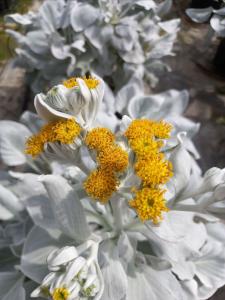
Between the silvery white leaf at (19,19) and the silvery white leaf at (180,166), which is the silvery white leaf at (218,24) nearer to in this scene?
the silvery white leaf at (19,19)

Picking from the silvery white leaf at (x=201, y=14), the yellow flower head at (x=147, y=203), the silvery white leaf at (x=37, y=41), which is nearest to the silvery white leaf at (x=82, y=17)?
the silvery white leaf at (x=37, y=41)

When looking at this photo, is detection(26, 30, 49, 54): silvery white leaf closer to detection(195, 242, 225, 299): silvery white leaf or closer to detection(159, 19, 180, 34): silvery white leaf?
detection(159, 19, 180, 34): silvery white leaf

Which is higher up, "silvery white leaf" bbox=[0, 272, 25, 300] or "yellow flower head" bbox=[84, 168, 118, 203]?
"yellow flower head" bbox=[84, 168, 118, 203]

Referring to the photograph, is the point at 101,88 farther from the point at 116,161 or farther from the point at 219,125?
the point at 219,125

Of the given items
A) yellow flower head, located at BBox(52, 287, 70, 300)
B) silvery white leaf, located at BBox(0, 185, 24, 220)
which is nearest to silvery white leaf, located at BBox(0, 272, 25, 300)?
silvery white leaf, located at BBox(0, 185, 24, 220)

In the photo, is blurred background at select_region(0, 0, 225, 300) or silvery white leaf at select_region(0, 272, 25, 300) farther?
blurred background at select_region(0, 0, 225, 300)

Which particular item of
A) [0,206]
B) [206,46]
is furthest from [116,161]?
[206,46]

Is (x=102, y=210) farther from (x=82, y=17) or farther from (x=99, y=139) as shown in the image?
(x=82, y=17)
